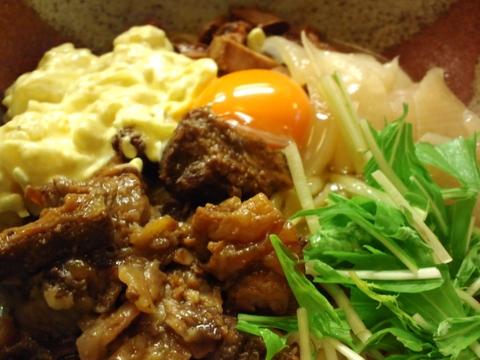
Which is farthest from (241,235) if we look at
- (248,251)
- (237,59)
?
(237,59)

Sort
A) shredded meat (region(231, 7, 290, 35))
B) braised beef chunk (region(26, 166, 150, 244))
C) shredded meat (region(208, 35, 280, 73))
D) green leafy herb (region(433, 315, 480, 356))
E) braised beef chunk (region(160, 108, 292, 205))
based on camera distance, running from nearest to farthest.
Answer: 1. green leafy herb (region(433, 315, 480, 356))
2. braised beef chunk (region(26, 166, 150, 244))
3. braised beef chunk (region(160, 108, 292, 205))
4. shredded meat (region(208, 35, 280, 73))
5. shredded meat (region(231, 7, 290, 35))

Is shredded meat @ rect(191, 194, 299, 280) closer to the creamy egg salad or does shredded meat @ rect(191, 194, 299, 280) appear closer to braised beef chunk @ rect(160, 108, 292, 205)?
braised beef chunk @ rect(160, 108, 292, 205)

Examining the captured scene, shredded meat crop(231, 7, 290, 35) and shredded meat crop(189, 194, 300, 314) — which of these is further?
shredded meat crop(231, 7, 290, 35)

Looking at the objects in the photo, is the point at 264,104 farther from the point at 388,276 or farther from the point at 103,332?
the point at 103,332

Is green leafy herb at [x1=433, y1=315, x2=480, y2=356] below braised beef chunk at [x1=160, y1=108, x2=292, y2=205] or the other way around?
below

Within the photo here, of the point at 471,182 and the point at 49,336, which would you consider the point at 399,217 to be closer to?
the point at 471,182

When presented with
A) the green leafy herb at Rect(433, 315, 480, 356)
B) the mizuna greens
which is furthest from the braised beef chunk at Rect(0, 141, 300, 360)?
the green leafy herb at Rect(433, 315, 480, 356)

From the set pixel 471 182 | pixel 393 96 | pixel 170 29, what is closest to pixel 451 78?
pixel 393 96
